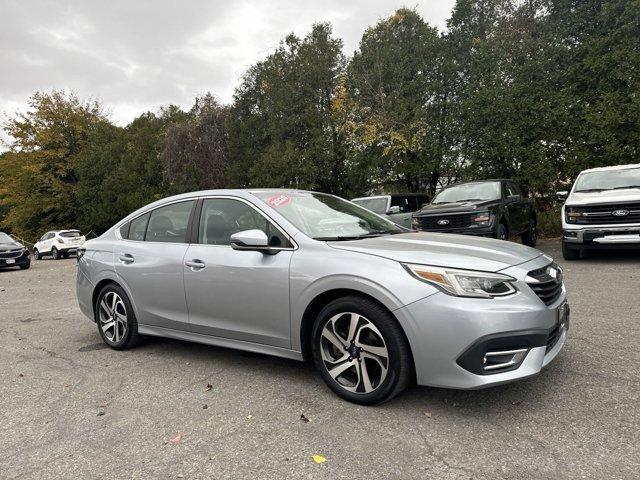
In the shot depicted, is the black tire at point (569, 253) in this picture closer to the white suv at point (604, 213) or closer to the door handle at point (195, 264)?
the white suv at point (604, 213)

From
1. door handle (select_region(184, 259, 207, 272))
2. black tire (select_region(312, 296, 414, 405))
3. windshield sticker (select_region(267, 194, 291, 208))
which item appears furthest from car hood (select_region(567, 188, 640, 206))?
door handle (select_region(184, 259, 207, 272))

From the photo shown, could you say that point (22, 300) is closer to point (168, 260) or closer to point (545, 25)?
point (168, 260)

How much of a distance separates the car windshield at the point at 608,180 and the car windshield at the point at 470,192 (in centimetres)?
178

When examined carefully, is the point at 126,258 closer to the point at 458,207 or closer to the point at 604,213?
the point at 458,207

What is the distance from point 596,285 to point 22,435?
7.23 meters

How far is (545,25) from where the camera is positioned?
17203 millimetres

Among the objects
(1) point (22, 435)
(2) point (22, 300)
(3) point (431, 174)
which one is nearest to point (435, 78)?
(3) point (431, 174)

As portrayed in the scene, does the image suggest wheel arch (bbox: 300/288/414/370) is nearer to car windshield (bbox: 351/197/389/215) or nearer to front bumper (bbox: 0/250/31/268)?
→ car windshield (bbox: 351/197/389/215)

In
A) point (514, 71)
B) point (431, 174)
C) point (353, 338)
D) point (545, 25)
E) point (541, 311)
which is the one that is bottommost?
point (353, 338)

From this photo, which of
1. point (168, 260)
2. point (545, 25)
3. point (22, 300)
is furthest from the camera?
point (545, 25)

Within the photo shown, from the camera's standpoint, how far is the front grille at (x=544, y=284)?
10.2 feet

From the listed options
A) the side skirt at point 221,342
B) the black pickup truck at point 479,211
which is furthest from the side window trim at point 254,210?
the black pickup truck at point 479,211

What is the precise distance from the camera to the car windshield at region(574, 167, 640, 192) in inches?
368

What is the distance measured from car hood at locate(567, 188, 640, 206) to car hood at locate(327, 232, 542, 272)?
6292 mm
